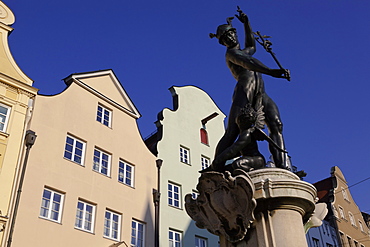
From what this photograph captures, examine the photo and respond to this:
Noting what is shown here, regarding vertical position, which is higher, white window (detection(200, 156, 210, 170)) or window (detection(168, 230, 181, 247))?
white window (detection(200, 156, 210, 170))

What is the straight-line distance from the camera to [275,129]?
6.43 metres

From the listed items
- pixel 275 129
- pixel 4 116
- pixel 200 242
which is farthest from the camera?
pixel 200 242

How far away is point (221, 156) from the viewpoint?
5.98 meters

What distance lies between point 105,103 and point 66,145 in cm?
360

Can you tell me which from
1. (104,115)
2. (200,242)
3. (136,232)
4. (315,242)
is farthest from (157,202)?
(315,242)

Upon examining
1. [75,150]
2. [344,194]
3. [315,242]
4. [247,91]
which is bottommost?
[247,91]

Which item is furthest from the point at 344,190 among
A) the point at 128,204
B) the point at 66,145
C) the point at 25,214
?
the point at 25,214

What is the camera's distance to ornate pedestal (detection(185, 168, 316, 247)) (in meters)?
5.05

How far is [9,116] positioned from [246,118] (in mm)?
11709

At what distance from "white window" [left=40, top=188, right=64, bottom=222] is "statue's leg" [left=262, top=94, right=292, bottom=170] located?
10.4 m

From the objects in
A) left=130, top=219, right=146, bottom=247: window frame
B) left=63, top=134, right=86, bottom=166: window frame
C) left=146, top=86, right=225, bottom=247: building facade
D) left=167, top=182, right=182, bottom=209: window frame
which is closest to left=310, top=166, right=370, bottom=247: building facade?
left=146, top=86, right=225, bottom=247: building facade

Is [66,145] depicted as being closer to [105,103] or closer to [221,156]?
[105,103]

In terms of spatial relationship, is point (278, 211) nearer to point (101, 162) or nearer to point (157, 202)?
point (101, 162)

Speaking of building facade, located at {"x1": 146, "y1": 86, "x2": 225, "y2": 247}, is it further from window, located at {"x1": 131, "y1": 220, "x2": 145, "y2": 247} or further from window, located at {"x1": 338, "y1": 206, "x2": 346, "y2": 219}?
window, located at {"x1": 338, "y1": 206, "x2": 346, "y2": 219}
